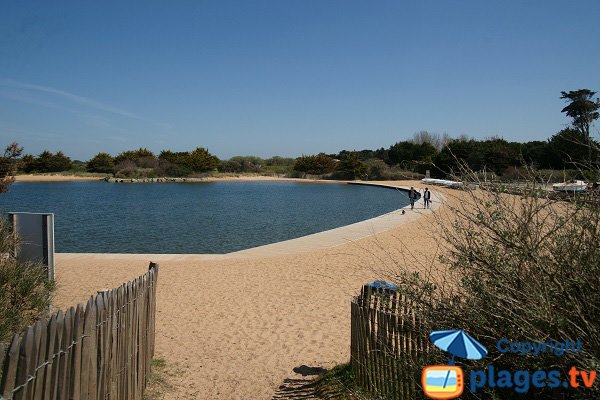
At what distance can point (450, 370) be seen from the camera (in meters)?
2.83

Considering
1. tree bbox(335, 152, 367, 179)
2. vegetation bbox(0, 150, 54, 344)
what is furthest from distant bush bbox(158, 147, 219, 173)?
vegetation bbox(0, 150, 54, 344)

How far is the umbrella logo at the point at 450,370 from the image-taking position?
2.66 meters

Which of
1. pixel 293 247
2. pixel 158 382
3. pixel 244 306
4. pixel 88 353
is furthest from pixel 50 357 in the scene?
pixel 293 247

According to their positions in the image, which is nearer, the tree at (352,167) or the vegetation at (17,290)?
the vegetation at (17,290)

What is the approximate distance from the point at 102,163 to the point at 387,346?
10833 cm

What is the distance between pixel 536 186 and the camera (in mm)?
3799

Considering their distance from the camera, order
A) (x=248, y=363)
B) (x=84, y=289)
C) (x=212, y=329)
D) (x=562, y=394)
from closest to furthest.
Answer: (x=562, y=394) < (x=248, y=363) < (x=212, y=329) < (x=84, y=289)

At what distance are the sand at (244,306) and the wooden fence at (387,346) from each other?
0.41m

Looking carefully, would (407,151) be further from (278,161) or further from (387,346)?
(387,346)

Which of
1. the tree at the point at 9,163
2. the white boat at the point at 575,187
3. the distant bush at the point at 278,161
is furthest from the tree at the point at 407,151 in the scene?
the white boat at the point at 575,187

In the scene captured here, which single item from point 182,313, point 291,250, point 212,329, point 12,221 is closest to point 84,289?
point 12,221

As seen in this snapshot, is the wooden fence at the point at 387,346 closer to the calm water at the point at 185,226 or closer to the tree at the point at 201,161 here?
the calm water at the point at 185,226

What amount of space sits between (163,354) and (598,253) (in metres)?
5.77

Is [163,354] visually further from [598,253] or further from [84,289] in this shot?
[598,253]
